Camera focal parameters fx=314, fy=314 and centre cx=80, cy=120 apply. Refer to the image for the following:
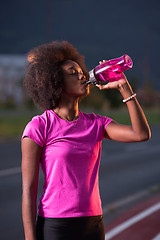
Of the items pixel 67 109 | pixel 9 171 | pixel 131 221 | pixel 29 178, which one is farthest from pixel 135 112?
pixel 9 171

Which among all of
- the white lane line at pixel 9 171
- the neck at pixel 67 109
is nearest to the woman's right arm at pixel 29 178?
the neck at pixel 67 109

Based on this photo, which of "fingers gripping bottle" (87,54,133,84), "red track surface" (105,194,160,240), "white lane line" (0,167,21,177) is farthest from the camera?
"white lane line" (0,167,21,177)

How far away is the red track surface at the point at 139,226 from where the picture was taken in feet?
12.8

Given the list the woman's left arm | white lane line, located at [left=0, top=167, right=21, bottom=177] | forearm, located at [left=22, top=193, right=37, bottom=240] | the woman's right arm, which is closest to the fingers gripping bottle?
the woman's left arm

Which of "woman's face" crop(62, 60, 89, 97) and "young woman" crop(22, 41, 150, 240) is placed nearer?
"young woman" crop(22, 41, 150, 240)

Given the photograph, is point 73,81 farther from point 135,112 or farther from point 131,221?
point 131,221

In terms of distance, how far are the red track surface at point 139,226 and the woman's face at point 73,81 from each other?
259 centimetres

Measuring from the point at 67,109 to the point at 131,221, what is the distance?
3087 mm

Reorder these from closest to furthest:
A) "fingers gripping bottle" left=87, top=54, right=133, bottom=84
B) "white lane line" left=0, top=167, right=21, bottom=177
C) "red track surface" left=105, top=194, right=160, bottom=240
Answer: "fingers gripping bottle" left=87, top=54, right=133, bottom=84 → "red track surface" left=105, top=194, right=160, bottom=240 → "white lane line" left=0, top=167, right=21, bottom=177

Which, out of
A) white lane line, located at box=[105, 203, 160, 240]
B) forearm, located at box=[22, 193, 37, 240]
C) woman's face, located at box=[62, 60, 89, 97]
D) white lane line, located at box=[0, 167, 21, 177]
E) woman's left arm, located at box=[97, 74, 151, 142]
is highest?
woman's face, located at box=[62, 60, 89, 97]

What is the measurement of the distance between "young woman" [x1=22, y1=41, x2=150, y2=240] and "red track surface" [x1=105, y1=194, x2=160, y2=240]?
2.26 m

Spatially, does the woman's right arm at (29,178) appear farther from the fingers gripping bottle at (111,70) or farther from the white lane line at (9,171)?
the white lane line at (9,171)

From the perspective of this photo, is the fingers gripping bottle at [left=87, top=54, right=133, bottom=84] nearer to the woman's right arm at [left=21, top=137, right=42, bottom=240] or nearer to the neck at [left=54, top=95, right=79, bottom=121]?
the neck at [left=54, top=95, right=79, bottom=121]

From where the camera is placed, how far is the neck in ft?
6.34
